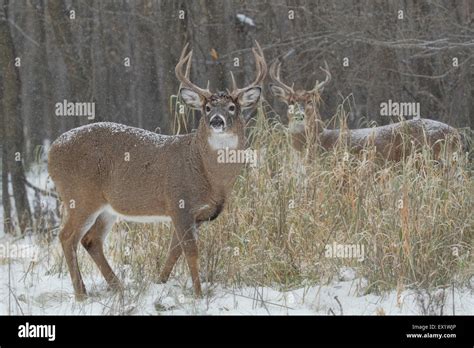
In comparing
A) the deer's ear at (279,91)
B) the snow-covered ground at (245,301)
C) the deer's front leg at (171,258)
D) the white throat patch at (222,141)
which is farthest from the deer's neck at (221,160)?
the deer's ear at (279,91)

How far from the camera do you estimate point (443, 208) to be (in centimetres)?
824

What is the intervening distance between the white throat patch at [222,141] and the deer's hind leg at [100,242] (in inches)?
47.3

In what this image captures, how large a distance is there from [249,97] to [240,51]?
7925 mm

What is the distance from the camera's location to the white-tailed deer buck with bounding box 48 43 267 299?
7.76 m

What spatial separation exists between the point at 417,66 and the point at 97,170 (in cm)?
944

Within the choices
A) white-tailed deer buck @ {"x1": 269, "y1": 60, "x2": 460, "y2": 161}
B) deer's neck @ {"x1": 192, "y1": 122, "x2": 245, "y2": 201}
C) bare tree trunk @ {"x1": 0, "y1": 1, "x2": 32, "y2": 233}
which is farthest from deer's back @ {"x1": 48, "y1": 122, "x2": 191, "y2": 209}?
bare tree trunk @ {"x1": 0, "y1": 1, "x2": 32, "y2": 233}

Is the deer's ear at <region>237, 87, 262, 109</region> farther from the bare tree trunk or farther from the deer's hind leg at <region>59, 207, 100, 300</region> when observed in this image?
the bare tree trunk

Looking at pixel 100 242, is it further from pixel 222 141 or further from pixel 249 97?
pixel 249 97

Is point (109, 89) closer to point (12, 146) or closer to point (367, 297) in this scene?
point (12, 146)

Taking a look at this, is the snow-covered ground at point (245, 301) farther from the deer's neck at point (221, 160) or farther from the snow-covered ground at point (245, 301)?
the deer's neck at point (221, 160)

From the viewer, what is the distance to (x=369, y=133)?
1104cm

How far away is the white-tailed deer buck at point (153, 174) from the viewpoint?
7762 millimetres

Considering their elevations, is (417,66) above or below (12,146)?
above

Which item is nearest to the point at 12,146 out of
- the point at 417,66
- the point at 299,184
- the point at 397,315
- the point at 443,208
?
the point at 417,66
